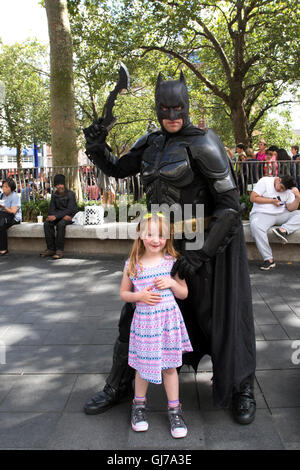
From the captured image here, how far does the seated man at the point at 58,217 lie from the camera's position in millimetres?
7461

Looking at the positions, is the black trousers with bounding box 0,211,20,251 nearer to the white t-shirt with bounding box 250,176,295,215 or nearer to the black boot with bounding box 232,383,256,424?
the white t-shirt with bounding box 250,176,295,215

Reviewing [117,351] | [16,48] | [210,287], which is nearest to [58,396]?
[117,351]

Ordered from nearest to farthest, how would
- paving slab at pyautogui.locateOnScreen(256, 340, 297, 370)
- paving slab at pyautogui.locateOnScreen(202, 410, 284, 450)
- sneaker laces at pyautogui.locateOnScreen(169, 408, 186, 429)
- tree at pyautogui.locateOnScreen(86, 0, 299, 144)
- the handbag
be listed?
paving slab at pyautogui.locateOnScreen(202, 410, 284, 450) < sneaker laces at pyautogui.locateOnScreen(169, 408, 186, 429) < paving slab at pyautogui.locateOnScreen(256, 340, 297, 370) < the handbag < tree at pyautogui.locateOnScreen(86, 0, 299, 144)

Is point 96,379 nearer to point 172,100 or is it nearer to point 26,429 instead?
point 26,429

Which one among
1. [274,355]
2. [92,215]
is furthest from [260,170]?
[274,355]

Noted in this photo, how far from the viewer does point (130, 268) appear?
265cm

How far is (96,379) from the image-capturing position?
327 cm

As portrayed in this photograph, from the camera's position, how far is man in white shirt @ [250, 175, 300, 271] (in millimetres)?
6452

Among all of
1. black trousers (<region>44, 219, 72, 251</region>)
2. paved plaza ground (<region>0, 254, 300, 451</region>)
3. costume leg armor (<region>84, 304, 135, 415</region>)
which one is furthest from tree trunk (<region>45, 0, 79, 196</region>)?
costume leg armor (<region>84, 304, 135, 415</region>)

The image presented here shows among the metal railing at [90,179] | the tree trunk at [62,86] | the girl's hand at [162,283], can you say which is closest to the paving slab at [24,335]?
the girl's hand at [162,283]

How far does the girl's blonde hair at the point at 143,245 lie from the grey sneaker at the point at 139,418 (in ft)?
2.71

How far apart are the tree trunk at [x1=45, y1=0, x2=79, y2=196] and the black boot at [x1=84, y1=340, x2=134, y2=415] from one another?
6623mm

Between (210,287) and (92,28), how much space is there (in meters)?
15.5

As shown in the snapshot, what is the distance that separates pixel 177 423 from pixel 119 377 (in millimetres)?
517
